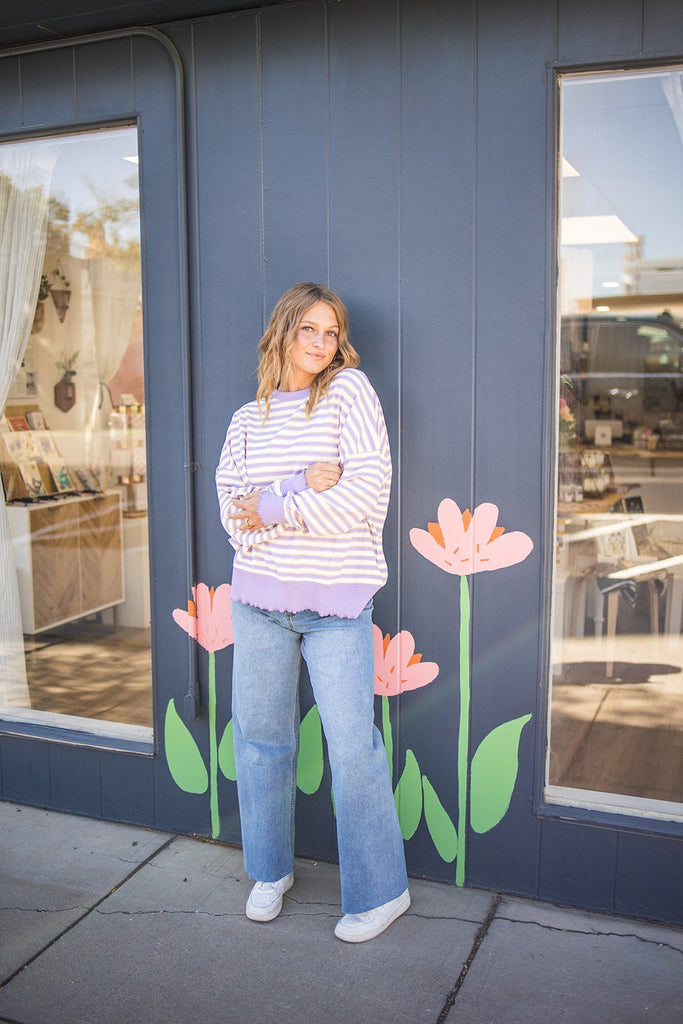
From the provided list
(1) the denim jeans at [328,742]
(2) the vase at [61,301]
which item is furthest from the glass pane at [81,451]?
(1) the denim jeans at [328,742]

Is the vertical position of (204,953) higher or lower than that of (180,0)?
lower

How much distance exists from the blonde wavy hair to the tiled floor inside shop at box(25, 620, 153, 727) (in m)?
1.35

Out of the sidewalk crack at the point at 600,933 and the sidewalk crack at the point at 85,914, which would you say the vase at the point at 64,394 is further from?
the sidewalk crack at the point at 600,933

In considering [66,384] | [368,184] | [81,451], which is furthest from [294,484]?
[81,451]

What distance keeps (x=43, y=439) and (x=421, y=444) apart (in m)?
2.36

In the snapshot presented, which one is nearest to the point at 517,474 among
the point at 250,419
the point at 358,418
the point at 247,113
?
the point at 358,418

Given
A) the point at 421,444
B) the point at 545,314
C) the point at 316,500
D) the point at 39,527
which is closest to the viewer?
the point at 316,500

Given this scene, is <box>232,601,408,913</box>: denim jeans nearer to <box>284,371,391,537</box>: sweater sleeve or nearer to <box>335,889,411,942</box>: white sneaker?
<box>335,889,411,942</box>: white sneaker

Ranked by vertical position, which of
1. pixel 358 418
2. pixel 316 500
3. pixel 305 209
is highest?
pixel 305 209

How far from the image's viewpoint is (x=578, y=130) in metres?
2.74

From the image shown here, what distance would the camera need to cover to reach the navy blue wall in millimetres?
2529

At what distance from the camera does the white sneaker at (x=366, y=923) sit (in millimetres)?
2469

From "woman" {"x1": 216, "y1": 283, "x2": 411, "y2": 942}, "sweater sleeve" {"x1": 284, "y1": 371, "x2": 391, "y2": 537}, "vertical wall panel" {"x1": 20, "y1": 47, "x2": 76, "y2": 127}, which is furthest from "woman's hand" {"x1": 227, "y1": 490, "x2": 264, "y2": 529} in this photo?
"vertical wall panel" {"x1": 20, "y1": 47, "x2": 76, "y2": 127}

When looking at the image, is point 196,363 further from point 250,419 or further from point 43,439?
point 43,439
